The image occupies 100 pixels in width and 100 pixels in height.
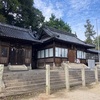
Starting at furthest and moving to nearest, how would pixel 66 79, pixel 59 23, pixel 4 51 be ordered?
pixel 59 23, pixel 4 51, pixel 66 79

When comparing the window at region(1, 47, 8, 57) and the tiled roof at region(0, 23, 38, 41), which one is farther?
the tiled roof at region(0, 23, 38, 41)

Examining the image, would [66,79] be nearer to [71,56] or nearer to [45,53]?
[45,53]

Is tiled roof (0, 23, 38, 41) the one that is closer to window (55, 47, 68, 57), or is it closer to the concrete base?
the concrete base

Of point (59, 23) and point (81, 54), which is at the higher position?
point (59, 23)

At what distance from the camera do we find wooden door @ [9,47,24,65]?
57.4 ft

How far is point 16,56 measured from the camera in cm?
1794

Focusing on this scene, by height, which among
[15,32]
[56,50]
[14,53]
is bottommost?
[14,53]

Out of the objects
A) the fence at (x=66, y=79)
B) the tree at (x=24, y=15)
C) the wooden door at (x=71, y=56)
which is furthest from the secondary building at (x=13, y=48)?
the tree at (x=24, y=15)

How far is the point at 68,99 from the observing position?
27.4ft

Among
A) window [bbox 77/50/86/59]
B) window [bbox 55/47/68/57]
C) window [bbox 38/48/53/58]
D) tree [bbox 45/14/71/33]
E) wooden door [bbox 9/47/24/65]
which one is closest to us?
wooden door [bbox 9/47/24/65]

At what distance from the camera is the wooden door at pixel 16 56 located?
57.4 ft

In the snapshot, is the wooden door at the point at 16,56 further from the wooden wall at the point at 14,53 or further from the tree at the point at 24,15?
the tree at the point at 24,15

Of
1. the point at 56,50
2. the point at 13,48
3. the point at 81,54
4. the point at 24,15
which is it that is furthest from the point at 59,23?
the point at 13,48


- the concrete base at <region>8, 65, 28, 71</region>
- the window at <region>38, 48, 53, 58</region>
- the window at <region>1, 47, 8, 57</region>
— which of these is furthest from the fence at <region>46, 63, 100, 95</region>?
the window at <region>38, 48, 53, 58</region>
